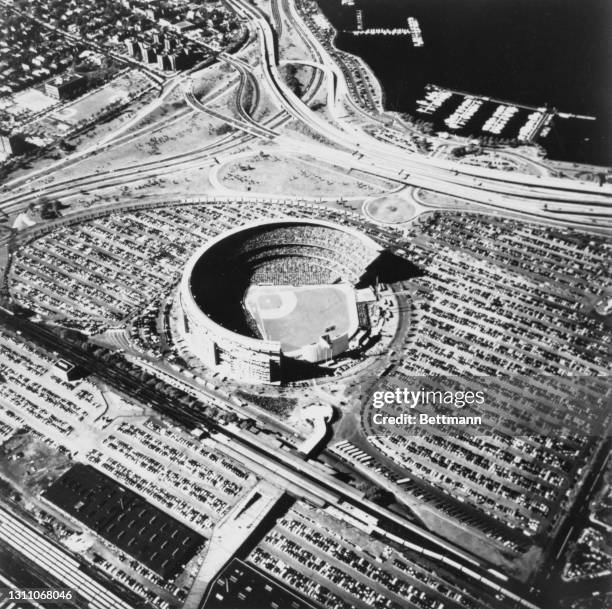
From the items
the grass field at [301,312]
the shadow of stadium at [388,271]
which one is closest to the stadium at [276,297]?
the grass field at [301,312]

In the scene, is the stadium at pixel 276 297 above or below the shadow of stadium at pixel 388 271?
below

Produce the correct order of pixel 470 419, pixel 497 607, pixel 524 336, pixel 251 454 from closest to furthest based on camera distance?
1. pixel 497 607
2. pixel 251 454
3. pixel 470 419
4. pixel 524 336

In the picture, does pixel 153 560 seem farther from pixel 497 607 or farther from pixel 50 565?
pixel 497 607

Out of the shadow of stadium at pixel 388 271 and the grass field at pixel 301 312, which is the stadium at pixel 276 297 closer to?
the grass field at pixel 301 312

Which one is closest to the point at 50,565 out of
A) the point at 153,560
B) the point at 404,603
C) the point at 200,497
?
the point at 153,560

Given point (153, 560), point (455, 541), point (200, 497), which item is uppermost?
point (455, 541)

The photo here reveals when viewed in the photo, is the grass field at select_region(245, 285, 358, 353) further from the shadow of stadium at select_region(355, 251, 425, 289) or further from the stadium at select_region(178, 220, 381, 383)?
the shadow of stadium at select_region(355, 251, 425, 289)

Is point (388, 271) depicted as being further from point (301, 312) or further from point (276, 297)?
point (276, 297)
